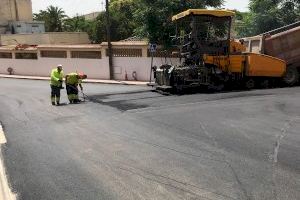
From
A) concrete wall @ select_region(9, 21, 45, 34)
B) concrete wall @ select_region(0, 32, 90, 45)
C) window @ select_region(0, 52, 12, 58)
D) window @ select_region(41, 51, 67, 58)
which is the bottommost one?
window @ select_region(0, 52, 12, 58)

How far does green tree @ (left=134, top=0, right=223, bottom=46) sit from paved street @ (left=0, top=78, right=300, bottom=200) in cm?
831

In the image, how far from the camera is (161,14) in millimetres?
21047

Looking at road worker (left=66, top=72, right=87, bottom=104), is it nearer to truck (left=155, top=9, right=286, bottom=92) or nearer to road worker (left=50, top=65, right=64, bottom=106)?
road worker (left=50, top=65, right=64, bottom=106)

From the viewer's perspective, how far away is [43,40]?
43.6 meters

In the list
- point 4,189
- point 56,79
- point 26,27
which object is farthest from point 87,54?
point 26,27

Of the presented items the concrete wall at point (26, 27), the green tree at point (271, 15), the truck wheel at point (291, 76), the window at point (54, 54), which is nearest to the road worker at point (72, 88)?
the truck wheel at point (291, 76)

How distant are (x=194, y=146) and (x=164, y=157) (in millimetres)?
869

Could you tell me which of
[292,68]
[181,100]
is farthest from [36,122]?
[292,68]

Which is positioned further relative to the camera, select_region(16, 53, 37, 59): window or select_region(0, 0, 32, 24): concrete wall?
select_region(0, 0, 32, 24): concrete wall

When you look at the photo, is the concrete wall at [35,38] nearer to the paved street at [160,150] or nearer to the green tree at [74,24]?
the green tree at [74,24]

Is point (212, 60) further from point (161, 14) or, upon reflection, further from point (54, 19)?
point (54, 19)

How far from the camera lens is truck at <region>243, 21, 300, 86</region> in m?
16.5

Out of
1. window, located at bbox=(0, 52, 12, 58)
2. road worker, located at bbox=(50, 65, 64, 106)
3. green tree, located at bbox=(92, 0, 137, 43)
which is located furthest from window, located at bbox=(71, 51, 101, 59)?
green tree, located at bbox=(92, 0, 137, 43)

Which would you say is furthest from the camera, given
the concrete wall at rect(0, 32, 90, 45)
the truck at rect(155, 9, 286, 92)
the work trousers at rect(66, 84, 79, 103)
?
the concrete wall at rect(0, 32, 90, 45)
